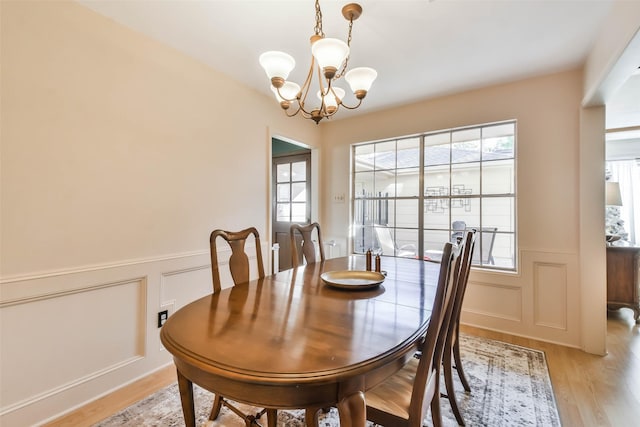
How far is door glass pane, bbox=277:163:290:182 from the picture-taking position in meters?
4.50

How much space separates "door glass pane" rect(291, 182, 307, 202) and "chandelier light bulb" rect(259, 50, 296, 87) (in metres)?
2.66

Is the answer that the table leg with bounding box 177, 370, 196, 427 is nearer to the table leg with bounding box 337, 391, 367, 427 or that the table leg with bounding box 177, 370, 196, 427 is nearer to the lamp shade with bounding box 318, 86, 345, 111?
the table leg with bounding box 337, 391, 367, 427

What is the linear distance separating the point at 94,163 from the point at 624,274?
5263 mm

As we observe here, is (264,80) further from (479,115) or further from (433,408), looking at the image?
(433,408)

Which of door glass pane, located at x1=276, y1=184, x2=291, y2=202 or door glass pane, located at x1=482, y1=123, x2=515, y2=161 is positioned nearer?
door glass pane, located at x1=482, y1=123, x2=515, y2=161

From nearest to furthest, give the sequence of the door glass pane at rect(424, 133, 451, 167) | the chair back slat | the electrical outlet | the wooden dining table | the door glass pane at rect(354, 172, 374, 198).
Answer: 1. the wooden dining table
2. the chair back slat
3. the electrical outlet
4. the door glass pane at rect(424, 133, 451, 167)
5. the door glass pane at rect(354, 172, 374, 198)

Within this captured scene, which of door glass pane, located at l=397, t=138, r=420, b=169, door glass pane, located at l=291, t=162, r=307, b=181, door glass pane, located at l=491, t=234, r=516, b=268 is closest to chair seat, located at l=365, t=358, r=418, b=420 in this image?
door glass pane, located at l=491, t=234, r=516, b=268

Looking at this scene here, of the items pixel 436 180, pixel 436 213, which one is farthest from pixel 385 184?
pixel 436 213

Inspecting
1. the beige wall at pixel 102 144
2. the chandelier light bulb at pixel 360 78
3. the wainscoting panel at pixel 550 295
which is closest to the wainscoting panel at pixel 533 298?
the wainscoting panel at pixel 550 295

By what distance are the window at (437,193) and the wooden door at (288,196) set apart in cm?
77

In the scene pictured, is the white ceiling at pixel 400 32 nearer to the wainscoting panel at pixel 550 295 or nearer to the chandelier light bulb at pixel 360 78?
the chandelier light bulb at pixel 360 78

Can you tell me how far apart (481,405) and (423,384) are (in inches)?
43.1

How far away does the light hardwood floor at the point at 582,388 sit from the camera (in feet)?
5.56

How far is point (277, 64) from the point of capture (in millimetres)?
1597
